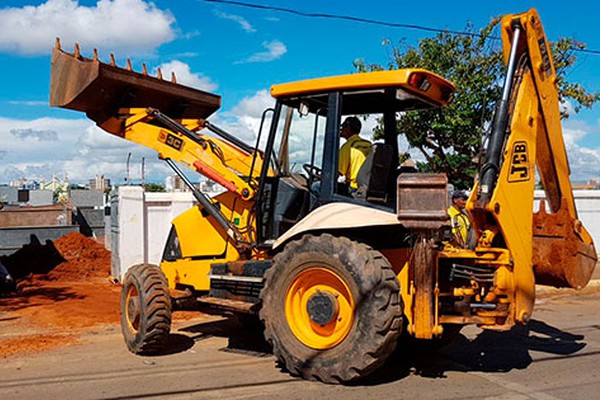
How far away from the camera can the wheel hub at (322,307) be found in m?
5.62

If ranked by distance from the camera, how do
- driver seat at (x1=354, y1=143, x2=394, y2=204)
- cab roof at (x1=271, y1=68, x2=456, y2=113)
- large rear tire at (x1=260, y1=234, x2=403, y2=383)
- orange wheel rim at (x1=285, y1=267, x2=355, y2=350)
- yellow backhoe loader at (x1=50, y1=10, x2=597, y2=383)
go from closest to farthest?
1. large rear tire at (x1=260, y1=234, x2=403, y2=383)
2. yellow backhoe loader at (x1=50, y1=10, x2=597, y2=383)
3. orange wheel rim at (x1=285, y1=267, x2=355, y2=350)
4. cab roof at (x1=271, y1=68, x2=456, y2=113)
5. driver seat at (x1=354, y1=143, x2=394, y2=204)

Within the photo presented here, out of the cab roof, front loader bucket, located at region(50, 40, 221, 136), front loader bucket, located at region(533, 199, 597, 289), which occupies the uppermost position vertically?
front loader bucket, located at region(50, 40, 221, 136)

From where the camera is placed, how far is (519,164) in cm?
582

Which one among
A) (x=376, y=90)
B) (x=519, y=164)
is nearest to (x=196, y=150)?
(x=376, y=90)

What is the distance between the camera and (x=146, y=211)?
12.1m

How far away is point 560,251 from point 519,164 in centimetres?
105

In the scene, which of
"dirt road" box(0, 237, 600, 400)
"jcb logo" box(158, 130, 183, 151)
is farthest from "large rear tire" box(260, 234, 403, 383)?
"jcb logo" box(158, 130, 183, 151)

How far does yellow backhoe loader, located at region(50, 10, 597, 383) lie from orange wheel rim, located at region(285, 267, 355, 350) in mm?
13

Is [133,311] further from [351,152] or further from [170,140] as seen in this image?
[351,152]

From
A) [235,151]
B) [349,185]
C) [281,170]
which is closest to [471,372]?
[349,185]

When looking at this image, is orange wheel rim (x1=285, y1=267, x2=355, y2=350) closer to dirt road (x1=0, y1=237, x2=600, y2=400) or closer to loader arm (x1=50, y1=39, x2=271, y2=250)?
dirt road (x1=0, y1=237, x2=600, y2=400)

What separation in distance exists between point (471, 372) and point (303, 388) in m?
1.67

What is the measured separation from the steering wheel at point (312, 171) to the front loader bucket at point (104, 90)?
2431mm

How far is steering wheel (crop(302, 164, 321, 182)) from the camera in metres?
6.39
